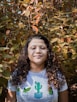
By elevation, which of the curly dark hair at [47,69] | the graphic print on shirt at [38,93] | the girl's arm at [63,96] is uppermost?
the curly dark hair at [47,69]

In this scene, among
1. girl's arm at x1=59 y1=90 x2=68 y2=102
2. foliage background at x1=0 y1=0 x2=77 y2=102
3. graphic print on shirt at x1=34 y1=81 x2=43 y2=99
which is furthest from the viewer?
foliage background at x1=0 y1=0 x2=77 y2=102

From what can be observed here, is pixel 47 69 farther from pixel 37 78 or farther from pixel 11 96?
pixel 11 96

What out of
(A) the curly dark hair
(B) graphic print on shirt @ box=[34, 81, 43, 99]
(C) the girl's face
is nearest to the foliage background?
(A) the curly dark hair

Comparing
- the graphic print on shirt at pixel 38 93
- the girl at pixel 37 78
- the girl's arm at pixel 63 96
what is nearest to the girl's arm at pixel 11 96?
the girl at pixel 37 78

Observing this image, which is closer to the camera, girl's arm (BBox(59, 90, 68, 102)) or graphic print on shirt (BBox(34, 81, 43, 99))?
graphic print on shirt (BBox(34, 81, 43, 99))

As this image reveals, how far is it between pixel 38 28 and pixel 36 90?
0.99 m

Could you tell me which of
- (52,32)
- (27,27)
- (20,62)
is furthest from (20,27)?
(20,62)

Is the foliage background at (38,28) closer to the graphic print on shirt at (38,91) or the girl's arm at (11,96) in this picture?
the girl's arm at (11,96)

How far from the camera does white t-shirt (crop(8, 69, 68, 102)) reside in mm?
2504

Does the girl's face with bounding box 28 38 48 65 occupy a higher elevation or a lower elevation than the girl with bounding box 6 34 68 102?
higher

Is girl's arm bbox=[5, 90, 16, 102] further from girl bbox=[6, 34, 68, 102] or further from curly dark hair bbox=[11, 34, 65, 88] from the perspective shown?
curly dark hair bbox=[11, 34, 65, 88]

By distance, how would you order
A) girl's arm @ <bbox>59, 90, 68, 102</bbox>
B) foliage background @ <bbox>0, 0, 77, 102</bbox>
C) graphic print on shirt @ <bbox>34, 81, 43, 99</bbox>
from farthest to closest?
1. foliage background @ <bbox>0, 0, 77, 102</bbox>
2. girl's arm @ <bbox>59, 90, 68, 102</bbox>
3. graphic print on shirt @ <bbox>34, 81, 43, 99</bbox>

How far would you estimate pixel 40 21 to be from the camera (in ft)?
11.2

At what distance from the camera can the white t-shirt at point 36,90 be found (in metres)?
2.50
